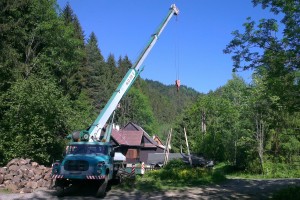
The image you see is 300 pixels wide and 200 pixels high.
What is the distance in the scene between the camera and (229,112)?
61594 millimetres

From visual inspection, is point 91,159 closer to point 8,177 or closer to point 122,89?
point 8,177

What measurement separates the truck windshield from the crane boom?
998 millimetres

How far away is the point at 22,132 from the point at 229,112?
1709 inches

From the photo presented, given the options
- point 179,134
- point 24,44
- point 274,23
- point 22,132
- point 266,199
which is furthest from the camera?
point 179,134

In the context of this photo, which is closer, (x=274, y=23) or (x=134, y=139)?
(x=274, y=23)

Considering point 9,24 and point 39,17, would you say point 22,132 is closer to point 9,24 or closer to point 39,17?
point 9,24

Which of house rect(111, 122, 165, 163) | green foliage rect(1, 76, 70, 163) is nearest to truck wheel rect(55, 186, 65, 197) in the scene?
green foliage rect(1, 76, 70, 163)

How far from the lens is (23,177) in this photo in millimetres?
18859

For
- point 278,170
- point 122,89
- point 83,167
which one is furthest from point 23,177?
point 278,170

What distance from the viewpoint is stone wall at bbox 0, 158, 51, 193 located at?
1789 centimetres

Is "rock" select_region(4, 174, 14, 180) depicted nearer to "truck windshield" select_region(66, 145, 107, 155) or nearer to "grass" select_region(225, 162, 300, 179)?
"truck windshield" select_region(66, 145, 107, 155)

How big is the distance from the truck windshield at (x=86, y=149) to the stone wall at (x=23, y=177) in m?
2.81

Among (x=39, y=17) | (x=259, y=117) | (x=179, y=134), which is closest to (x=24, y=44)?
(x=39, y=17)

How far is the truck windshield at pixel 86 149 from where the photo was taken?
17.6m
